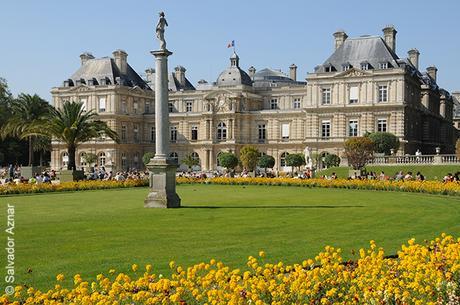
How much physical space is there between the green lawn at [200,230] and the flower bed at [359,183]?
19.6 ft

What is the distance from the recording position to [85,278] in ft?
35.9

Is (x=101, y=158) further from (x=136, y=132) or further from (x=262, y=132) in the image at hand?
(x=262, y=132)

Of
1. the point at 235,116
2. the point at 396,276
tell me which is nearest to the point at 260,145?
the point at 235,116

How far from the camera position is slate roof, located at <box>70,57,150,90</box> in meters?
85.5

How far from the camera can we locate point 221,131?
276 feet

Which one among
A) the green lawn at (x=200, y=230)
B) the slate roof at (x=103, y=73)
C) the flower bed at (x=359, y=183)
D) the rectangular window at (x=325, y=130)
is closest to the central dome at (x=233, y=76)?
the slate roof at (x=103, y=73)

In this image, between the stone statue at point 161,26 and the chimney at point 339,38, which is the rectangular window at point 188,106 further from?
the stone statue at point 161,26

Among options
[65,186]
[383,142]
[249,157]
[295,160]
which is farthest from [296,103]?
[65,186]

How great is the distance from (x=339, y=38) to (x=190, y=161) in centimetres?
2565

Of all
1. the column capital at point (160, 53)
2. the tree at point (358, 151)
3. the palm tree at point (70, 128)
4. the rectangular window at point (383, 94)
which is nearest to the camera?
the column capital at point (160, 53)

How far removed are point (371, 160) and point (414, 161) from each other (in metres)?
3.85

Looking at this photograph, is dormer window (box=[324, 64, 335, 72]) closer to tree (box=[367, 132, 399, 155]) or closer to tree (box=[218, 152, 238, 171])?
tree (box=[367, 132, 399, 155])

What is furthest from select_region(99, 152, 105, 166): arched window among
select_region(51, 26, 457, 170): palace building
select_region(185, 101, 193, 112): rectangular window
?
select_region(185, 101, 193, 112): rectangular window

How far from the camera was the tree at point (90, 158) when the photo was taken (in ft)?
268
